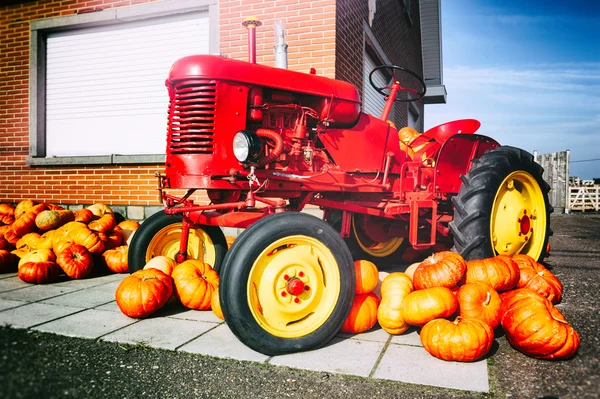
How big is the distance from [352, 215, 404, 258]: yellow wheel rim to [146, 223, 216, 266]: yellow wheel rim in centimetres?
146

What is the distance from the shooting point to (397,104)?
12.7 metres

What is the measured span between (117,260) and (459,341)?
3667 millimetres

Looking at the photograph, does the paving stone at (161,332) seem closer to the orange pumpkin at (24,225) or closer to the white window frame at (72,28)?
the orange pumpkin at (24,225)

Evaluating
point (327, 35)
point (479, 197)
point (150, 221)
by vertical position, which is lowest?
point (150, 221)

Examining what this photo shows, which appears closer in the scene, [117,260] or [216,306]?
[216,306]

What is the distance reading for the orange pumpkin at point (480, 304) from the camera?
2836mm

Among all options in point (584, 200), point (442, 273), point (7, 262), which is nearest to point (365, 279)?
point (442, 273)

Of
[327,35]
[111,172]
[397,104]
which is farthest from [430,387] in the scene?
[397,104]

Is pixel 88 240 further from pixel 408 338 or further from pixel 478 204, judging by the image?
pixel 478 204

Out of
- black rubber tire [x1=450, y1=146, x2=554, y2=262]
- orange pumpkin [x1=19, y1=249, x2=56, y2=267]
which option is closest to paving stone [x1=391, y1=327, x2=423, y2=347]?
black rubber tire [x1=450, y1=146, x2=554, y2=262]

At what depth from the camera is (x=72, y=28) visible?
757 cm

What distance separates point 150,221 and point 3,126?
18.2ft

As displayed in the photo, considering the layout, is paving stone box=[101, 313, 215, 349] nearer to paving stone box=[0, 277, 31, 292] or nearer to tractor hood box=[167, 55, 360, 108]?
tractor hood box=[167, 55, 360, 108]

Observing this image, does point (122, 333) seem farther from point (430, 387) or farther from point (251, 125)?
point (430, 387)
